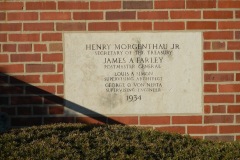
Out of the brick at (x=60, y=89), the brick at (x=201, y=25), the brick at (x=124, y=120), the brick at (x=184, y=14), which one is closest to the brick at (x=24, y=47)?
the brick at (x=60, y=89)

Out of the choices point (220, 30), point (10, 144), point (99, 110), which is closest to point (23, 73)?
point (99, 110)

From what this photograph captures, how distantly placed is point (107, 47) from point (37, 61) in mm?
699

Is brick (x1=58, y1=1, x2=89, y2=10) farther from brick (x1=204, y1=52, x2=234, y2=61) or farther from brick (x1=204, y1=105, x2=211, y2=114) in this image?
Answer: brick (x1=204, y1=105, x2=211, y2=114)

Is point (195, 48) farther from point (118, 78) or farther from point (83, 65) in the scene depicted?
point (83, 65)

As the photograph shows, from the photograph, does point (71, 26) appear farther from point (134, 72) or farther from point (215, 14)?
point (215, 14)

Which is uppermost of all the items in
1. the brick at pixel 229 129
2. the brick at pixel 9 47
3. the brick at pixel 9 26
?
the brick at pixel 9 26

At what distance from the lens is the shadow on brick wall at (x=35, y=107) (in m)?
3.89

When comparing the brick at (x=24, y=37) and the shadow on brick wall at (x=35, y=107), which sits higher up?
the brick at (x=24, y=37)

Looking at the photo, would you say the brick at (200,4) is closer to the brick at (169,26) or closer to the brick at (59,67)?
the brick at (169,26)

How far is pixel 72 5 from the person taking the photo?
3.87m

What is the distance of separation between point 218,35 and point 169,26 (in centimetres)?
49

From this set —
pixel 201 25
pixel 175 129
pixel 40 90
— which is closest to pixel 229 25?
pixel 201 25

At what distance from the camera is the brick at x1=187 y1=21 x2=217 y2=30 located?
3.89 metres

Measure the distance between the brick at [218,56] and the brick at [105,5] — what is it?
99cm
